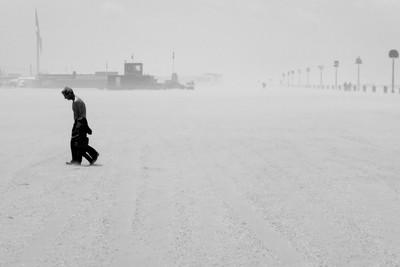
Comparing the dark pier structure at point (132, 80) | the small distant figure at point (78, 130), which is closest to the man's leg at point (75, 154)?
the small distant figure at point (78, 130)

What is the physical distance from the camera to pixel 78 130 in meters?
10.6

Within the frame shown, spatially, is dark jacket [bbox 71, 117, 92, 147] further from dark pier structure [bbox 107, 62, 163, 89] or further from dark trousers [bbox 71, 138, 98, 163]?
dark pier structure [bbox 107, 62, 163, 89]

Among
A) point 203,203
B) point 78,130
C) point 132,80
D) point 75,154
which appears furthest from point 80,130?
point 132,80

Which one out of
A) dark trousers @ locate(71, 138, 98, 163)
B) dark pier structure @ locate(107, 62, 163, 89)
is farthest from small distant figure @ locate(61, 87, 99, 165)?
dark pier structure @ locate(107, 62, 163, 89)

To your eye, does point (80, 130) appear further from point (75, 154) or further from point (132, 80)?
point (132, 80)

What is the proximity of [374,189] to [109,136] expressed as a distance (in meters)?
9.82

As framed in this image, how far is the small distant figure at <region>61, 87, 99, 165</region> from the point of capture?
1045 cm

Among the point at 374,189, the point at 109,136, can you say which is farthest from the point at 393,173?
the point at 109,136

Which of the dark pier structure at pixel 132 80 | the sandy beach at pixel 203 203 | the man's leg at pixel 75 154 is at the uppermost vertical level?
the dark pier structure at pixel 132 80

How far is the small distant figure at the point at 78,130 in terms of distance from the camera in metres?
10.5

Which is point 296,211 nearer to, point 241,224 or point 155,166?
point 241,224

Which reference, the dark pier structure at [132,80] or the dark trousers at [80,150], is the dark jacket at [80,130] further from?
the dark pier structure at [132,80]

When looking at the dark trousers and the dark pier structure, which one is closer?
the dark trousers

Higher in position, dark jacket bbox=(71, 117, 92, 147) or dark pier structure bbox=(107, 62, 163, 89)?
dark pier structure bbox=(107, 62, 163, 89)
